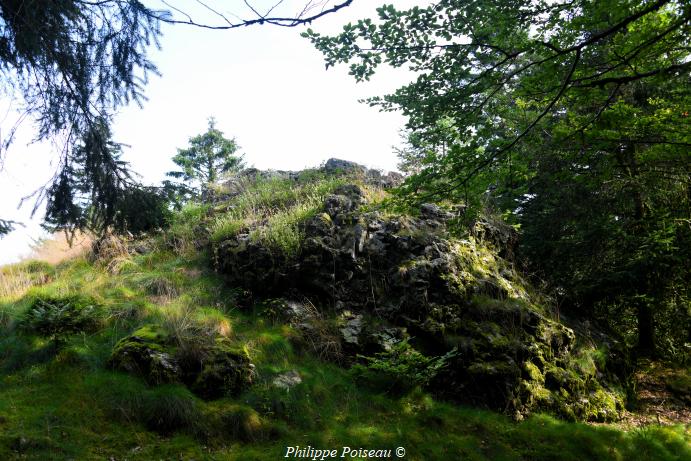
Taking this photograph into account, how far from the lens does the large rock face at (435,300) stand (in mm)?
6145

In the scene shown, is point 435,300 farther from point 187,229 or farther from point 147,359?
point 187,229

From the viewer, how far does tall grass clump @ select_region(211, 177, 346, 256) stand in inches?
297

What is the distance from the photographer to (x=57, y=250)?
962 cm

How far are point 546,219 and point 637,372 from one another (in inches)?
137

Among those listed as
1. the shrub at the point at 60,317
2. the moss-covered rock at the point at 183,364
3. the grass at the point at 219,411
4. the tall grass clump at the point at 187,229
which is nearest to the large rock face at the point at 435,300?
the grass at the point at 219,411

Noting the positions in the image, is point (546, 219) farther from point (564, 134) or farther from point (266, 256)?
point (266, 256)

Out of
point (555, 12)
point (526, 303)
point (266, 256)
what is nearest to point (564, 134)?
point (555, 12)

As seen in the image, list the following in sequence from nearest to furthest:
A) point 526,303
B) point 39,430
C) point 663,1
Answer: point 663,1 → point 39,430 → point 526,303

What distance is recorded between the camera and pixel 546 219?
8.88 m

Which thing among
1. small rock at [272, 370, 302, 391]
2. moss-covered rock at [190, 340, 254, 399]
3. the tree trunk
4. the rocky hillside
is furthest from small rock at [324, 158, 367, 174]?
the tree trunk

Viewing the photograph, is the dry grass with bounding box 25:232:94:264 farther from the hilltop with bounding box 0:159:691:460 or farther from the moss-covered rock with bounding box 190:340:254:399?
the moss-covered rock with bounding box 190:340:254:399

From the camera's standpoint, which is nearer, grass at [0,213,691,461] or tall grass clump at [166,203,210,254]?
grass at [0,213,691,461]

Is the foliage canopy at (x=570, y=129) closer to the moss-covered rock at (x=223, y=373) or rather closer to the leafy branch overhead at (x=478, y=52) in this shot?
the leafy branch overhead at (x=478, y=52)

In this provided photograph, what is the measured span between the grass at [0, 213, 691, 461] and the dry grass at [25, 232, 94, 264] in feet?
6.65
